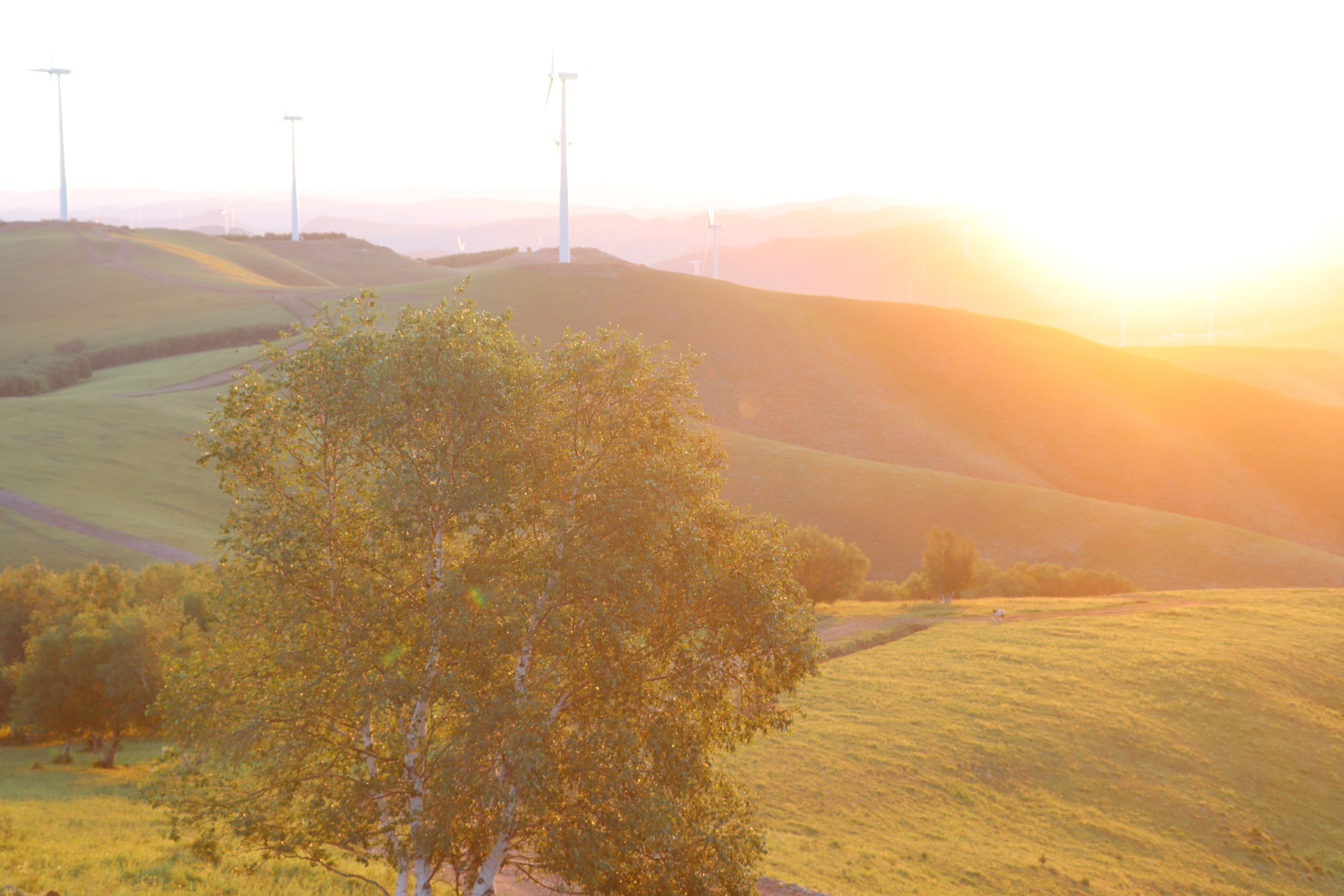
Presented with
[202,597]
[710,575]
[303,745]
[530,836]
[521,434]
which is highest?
[521,434]

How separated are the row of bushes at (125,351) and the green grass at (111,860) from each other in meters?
105

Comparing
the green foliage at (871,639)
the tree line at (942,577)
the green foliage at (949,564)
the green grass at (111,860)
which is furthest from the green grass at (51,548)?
the green foliage at (949,564)

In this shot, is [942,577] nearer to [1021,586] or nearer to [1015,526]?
[1021,586]

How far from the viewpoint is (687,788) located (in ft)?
59.1

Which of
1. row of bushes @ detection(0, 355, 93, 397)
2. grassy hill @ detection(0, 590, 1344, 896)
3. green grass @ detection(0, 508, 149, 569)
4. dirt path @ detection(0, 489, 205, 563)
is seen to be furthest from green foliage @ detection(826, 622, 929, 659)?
row of bushes @ detection(0, 355, 93, 397)

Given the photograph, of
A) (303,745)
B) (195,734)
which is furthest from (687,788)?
(195,734)

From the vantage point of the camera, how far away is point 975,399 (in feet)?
478

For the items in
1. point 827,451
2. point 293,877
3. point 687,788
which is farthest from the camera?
point 827,451

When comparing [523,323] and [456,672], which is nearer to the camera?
[456,672]

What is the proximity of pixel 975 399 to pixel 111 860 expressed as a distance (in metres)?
138

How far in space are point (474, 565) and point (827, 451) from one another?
4420 inches

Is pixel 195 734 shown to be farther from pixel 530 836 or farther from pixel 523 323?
pixel 523 323

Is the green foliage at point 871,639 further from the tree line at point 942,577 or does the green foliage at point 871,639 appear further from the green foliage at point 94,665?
the green foliage at point 94,665

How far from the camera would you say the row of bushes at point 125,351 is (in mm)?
128125
